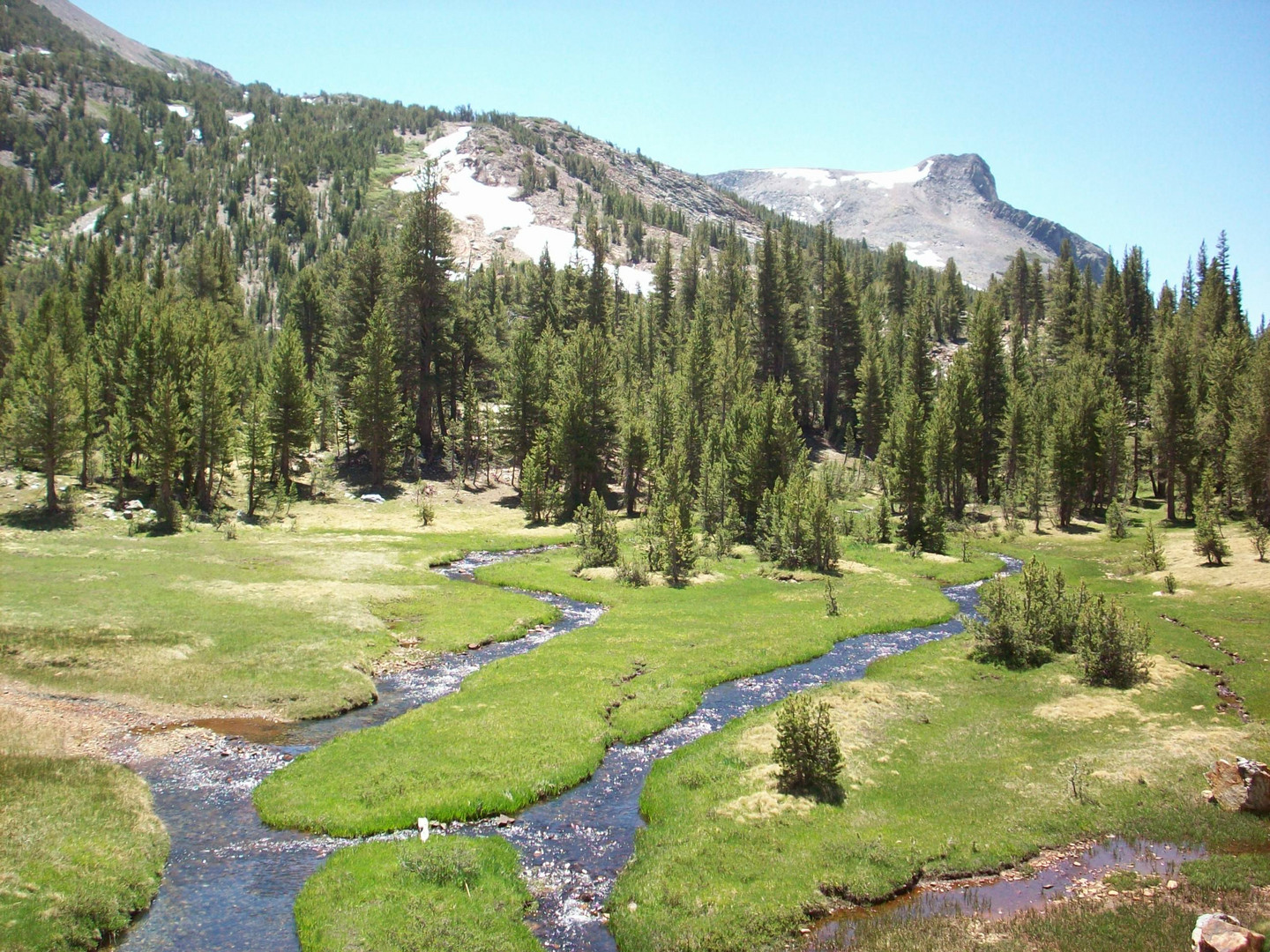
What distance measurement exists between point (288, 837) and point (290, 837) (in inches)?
3.5

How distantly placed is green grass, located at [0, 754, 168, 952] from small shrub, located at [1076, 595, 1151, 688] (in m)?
32.3

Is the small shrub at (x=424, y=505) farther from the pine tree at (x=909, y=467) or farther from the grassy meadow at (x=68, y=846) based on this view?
the grassy meadow at (x=68, y=846)

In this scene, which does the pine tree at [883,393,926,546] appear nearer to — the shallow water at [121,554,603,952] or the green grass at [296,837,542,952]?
the shallow water at [121,554,603,952]

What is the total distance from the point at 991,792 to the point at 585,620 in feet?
81.1

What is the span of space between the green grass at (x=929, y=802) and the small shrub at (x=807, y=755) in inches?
26.6

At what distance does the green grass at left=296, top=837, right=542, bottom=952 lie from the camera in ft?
47.1

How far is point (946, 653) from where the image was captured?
1358 inches

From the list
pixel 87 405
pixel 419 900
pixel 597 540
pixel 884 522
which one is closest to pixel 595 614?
pixel 597 540

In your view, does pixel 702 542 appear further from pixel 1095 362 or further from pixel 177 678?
pixel 1095 362

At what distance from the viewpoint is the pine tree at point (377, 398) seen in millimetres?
78250

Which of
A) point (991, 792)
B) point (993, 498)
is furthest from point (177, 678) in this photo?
point (993, 498)

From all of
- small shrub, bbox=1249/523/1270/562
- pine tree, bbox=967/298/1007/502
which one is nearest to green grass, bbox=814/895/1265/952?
small shrub, bbox=1249/523/1270/562

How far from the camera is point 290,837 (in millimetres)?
18562

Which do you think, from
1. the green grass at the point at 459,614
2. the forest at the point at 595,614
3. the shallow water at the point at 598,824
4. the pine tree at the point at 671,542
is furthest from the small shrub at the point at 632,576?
the shallow water at the point at 598,824
